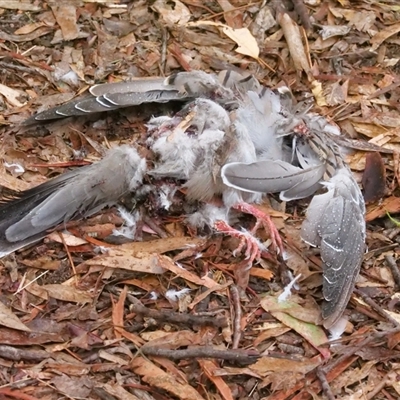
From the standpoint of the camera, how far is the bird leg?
3.26 meters

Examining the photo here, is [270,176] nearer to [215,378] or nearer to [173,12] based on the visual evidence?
[215,378]

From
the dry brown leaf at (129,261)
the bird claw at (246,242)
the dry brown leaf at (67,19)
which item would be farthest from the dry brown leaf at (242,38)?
the dry brown leaf at (129,261)

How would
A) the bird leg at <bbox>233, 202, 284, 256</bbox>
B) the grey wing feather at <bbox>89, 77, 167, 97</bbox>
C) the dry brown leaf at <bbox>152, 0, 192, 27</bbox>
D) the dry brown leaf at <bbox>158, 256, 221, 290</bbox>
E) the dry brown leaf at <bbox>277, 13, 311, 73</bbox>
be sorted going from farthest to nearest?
the dry brown leaf at <bbox>152, 0, 192, 27</bbox> < the dry brown leaf at <bbox>277, 13, 311, 73</bbox> < the grey wing feather at <bbox>89, 77, 167, 97</bbox> < the bird leg at <bbox>233, 202, 284, 256</bbox> < the dry brown leaf at <bbox>158, 256, 221, 290</bbox>

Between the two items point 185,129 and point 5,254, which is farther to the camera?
point 185,129

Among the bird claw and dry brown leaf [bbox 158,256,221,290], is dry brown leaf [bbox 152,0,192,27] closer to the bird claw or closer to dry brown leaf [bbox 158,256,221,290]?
the bird claw

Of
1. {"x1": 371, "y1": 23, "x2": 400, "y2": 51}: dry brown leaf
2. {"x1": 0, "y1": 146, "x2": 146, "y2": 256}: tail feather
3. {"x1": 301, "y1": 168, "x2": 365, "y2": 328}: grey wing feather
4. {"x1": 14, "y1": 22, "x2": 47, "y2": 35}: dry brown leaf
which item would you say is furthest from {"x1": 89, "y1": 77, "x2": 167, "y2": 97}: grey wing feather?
{"x1": 371, "y1": 23, "x2": 400, "y2": 51}: dry brown leaf

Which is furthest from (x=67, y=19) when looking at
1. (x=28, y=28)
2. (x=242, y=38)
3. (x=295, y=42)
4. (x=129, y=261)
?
(x=129, y=261)

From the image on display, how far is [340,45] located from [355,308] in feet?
5.25

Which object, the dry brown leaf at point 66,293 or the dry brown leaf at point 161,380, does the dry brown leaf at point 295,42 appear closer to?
A: the dry brown leaf at point 66,293

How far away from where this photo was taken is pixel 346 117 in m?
3.79

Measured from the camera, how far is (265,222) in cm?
329

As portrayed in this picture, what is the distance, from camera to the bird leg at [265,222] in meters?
3.26

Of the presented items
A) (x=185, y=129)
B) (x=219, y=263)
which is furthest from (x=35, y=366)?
(x=185, y=129)

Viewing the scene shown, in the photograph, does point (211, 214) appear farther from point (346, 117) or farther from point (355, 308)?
point (346, 117)
